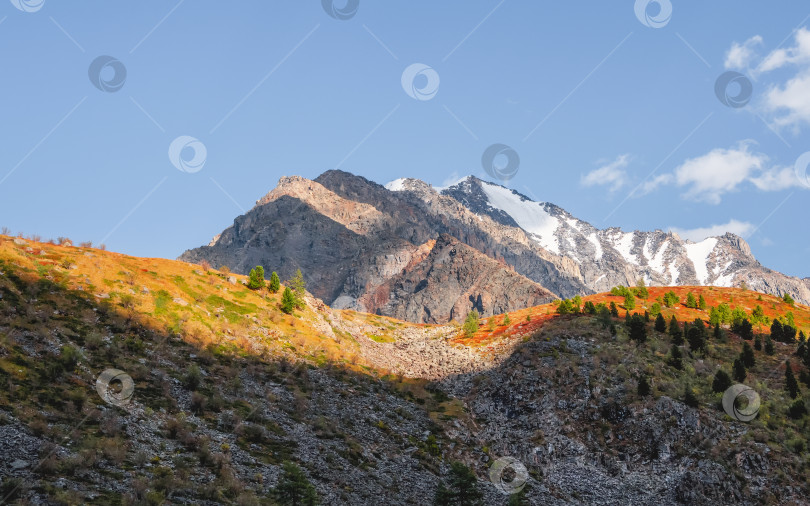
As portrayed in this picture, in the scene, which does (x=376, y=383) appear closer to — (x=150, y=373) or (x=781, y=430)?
(x=150, y=373)

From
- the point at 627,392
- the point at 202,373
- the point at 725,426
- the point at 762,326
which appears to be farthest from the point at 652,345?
the point at 202,373

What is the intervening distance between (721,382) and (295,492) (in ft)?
134

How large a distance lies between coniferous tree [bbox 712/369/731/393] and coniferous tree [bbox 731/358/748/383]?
264 cm

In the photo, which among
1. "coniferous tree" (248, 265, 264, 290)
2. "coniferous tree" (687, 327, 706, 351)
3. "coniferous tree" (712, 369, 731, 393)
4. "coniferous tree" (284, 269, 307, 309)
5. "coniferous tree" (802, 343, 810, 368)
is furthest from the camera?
"coniferous tree" (248, 265, 264, 290)

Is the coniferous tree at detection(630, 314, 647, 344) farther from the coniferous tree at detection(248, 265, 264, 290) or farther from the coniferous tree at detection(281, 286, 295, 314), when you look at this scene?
the coniferous tree at detection(248, 265, 264, 290)

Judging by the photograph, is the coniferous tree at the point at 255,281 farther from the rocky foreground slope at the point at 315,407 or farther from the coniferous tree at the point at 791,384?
the coniferous tree at the point at 791,384

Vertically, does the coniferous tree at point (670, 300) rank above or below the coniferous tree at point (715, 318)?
above

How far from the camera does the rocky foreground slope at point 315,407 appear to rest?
2470cm

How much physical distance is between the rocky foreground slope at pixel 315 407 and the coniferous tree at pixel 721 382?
6.39ft

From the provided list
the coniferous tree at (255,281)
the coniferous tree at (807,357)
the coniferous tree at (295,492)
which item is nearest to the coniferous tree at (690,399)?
the coniferous tree at (807,357)

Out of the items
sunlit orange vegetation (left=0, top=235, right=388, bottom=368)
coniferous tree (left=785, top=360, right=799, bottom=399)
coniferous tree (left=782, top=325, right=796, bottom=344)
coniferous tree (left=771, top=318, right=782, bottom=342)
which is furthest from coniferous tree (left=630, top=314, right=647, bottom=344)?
sunlit orange vegetation (left=0, top=235, right=388, bottom=368)

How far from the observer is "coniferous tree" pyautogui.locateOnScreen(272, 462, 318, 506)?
2420cm

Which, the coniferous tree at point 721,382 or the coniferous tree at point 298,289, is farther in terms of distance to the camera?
the coniferous tree at point 298,289

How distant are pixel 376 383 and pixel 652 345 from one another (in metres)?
30.6
